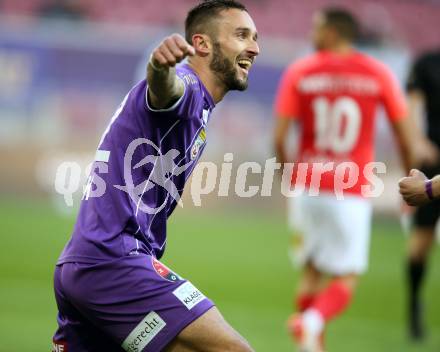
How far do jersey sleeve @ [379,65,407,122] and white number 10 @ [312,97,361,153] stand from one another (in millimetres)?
241

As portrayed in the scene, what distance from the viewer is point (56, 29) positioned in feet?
55.0

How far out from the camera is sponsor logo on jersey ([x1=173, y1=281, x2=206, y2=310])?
3791 millimetres

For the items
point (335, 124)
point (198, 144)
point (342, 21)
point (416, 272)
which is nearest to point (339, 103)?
point (335, 124)

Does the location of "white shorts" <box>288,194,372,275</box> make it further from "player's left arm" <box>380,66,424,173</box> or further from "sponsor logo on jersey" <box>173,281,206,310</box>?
"sponsor logo on jersey" <box>173,281,206,310</box>

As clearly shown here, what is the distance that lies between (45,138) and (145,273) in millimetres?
12331

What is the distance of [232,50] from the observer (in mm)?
4176

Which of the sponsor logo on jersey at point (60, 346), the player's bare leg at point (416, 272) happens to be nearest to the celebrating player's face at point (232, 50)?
the sponsor logo on jersey at point (60, 346)

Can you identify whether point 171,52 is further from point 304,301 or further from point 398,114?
point 304,301

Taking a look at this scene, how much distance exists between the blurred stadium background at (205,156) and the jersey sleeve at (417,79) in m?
2.22

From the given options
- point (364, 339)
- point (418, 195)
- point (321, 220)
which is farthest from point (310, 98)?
point (418, 195)

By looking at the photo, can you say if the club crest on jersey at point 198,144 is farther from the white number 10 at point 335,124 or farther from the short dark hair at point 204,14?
the white number 10 at point 335,124

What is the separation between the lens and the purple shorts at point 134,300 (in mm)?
3771

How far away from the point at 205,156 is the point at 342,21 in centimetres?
886

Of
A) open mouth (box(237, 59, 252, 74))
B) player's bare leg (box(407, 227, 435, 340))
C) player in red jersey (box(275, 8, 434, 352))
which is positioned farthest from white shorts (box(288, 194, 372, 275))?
open mouth (box(237, 59, 252, 74))
